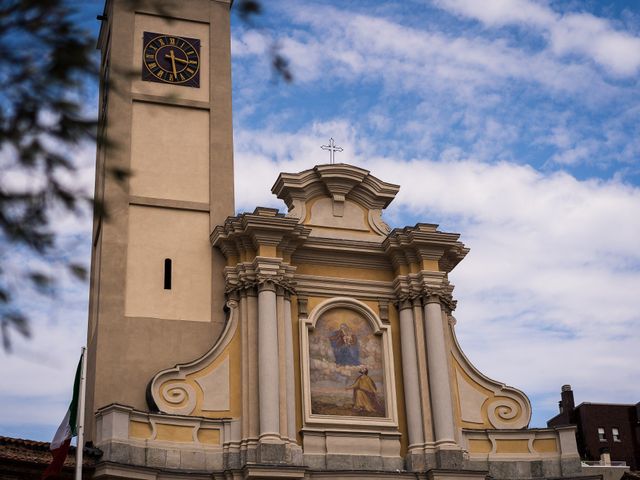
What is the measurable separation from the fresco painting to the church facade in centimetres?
3

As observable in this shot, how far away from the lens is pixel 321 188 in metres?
20.2

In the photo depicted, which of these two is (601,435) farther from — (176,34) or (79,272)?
(79,272)

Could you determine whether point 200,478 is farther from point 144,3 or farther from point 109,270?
point 144,3

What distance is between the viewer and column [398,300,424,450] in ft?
60.7

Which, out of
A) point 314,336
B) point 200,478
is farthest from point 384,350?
point 200,478

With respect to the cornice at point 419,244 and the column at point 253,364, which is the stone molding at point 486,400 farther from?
the column at point 253,364

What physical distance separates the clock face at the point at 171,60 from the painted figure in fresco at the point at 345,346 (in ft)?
19.0

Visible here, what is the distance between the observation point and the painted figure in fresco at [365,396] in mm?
18609

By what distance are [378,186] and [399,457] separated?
5.32 meters

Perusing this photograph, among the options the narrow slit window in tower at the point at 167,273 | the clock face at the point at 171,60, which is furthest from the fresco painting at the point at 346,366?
the clock face at the point at 171,60

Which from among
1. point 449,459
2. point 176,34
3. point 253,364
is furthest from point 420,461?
point 176,34

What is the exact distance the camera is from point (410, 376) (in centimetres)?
1898

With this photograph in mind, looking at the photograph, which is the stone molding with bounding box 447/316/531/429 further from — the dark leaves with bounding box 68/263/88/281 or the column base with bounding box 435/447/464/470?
the dark leaves with bounding box 68/263/88/281

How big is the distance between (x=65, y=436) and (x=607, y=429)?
28.3 meters
